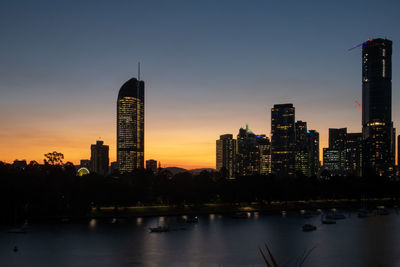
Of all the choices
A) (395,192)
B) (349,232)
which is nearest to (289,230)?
(349,232)

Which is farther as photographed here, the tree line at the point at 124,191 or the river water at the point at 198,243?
the tree line at the point at 124,191

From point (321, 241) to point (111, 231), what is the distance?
139 feet

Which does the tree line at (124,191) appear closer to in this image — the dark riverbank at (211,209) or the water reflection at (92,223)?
the dark riverbank at (211,209)

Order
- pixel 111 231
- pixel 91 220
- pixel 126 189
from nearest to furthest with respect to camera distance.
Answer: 1. pixel 111 231
2. pixel 91 220
3. pixel 126 189

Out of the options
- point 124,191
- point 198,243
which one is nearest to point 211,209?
point 124,191

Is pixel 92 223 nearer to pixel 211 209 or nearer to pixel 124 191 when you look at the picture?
pixel 124 191

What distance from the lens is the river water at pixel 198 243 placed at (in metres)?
67.8

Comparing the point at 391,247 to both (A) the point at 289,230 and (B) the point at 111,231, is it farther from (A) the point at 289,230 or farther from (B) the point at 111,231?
(B) the point at 111,231

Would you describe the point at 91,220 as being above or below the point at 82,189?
below

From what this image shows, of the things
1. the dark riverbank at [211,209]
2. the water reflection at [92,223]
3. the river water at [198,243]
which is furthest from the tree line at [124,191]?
the river water at [198,243]

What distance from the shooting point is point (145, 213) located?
4892 inches

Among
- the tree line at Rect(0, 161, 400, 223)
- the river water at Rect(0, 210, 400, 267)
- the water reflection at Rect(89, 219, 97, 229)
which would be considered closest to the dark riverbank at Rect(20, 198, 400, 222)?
the tree line at Rect(0, 161, 400, 223)

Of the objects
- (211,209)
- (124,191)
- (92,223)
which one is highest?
(124,191)

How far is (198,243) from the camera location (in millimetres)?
83188
